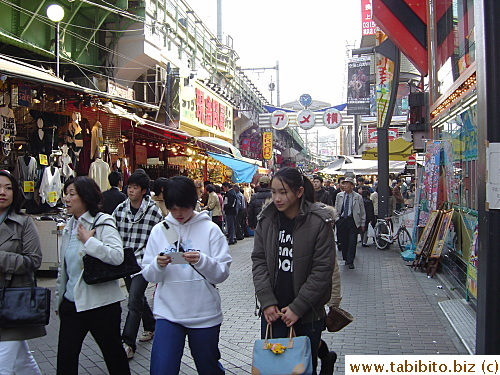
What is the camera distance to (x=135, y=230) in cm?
483

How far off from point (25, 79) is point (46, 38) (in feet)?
22.4

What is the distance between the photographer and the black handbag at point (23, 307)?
10.3ft

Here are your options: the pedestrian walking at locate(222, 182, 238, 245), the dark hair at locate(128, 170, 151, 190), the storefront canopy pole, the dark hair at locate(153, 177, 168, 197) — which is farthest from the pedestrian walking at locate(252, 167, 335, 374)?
the pedestrian walking at locate(222, 182, 238, 245)

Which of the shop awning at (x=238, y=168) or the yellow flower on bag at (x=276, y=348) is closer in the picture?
the yellow flower on bag at (x=276, y=348)

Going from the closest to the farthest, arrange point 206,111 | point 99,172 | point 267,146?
1. point 99,172
2. point 206,111
3. point 267,146

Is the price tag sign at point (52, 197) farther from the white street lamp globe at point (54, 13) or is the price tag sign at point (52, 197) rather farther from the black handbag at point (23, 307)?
the black handbag at point (23, 307)

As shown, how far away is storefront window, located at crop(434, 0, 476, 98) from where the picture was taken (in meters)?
7.32

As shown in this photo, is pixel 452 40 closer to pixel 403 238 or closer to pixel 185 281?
pixel 403 238

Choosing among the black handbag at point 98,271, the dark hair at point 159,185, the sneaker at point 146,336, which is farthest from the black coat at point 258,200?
the black handbag at point 98,271

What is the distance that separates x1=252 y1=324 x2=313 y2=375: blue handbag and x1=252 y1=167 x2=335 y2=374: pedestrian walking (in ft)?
0.55

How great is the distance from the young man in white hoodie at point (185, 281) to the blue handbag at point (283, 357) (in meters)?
0.42

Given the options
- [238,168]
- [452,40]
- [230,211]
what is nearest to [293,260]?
[452,40]

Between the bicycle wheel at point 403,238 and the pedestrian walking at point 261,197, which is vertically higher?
the pedestrian walking at point 261,197

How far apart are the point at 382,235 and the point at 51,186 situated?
8.26 meters
